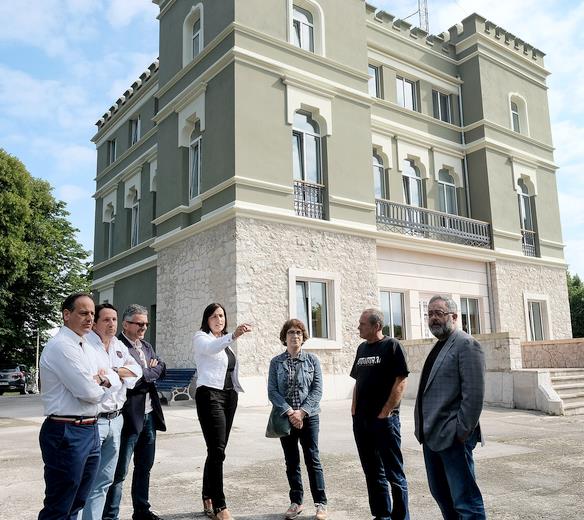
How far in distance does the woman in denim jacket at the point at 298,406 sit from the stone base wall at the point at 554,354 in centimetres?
1440

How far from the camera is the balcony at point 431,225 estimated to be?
Answer: 18891 millimetres

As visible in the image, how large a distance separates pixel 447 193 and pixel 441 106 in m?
3.53

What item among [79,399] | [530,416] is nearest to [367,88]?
[530,416]

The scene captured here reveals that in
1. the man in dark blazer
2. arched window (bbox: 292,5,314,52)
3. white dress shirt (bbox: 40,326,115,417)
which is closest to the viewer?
white dress shirt (bbox: 40,326,115,417)

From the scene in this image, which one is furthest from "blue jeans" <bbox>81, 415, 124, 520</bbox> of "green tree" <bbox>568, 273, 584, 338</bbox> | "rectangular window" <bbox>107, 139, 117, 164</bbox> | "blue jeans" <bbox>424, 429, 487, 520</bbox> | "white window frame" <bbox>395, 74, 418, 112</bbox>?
"green tree" <bbox>568, 273, 584, 338</bbox>

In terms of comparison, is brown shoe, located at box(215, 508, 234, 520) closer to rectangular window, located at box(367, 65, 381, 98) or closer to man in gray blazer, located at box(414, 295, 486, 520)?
man in gray blazer, located at box(414, 295, 486, 520)

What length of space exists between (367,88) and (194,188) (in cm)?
632

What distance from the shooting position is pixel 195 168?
17.8 metres

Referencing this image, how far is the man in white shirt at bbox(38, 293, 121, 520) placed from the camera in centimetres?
364

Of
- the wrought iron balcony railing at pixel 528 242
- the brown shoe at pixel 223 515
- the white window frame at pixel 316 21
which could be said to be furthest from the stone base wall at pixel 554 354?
the brown shoe at pixel 223 515

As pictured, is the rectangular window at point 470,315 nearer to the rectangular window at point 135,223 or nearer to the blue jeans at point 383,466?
the rectangular window at point 135,223

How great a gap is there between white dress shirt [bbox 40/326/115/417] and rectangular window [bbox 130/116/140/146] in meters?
21.8

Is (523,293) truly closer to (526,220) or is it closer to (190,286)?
(526,220)

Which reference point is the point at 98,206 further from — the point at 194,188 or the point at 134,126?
the point at 194,188
